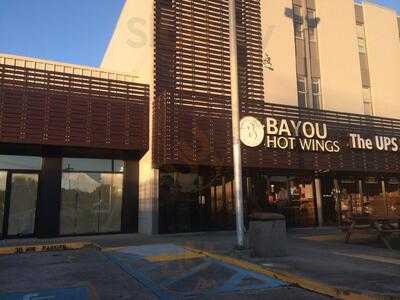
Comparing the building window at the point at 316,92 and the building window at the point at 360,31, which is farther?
the building window at the point at 360,31

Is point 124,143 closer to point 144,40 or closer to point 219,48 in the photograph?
point 144,40

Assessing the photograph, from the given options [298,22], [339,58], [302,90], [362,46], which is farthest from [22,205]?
[362,46]

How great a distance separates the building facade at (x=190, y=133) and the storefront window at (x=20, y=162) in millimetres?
40

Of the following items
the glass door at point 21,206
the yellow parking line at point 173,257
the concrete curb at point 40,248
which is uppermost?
the glass door at point 21,206

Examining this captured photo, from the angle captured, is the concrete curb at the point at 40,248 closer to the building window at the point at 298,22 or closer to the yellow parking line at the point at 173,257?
the yellow parking line at the point at 173,257

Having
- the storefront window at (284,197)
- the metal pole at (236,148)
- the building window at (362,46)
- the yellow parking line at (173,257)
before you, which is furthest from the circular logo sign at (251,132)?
the building window at (362,46)

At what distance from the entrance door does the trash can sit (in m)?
9.72

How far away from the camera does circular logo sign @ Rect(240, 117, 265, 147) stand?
1723cm

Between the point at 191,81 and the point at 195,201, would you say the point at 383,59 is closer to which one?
the point at 191,81

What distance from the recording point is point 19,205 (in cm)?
1579

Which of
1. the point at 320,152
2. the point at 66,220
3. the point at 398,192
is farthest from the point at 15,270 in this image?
the point at 398,192

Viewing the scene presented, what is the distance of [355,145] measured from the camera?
19.6 m

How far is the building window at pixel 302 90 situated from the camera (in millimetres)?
21562

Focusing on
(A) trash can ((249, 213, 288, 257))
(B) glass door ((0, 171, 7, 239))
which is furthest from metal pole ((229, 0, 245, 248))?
(B) glass door ((0, 171, 7, 239))
